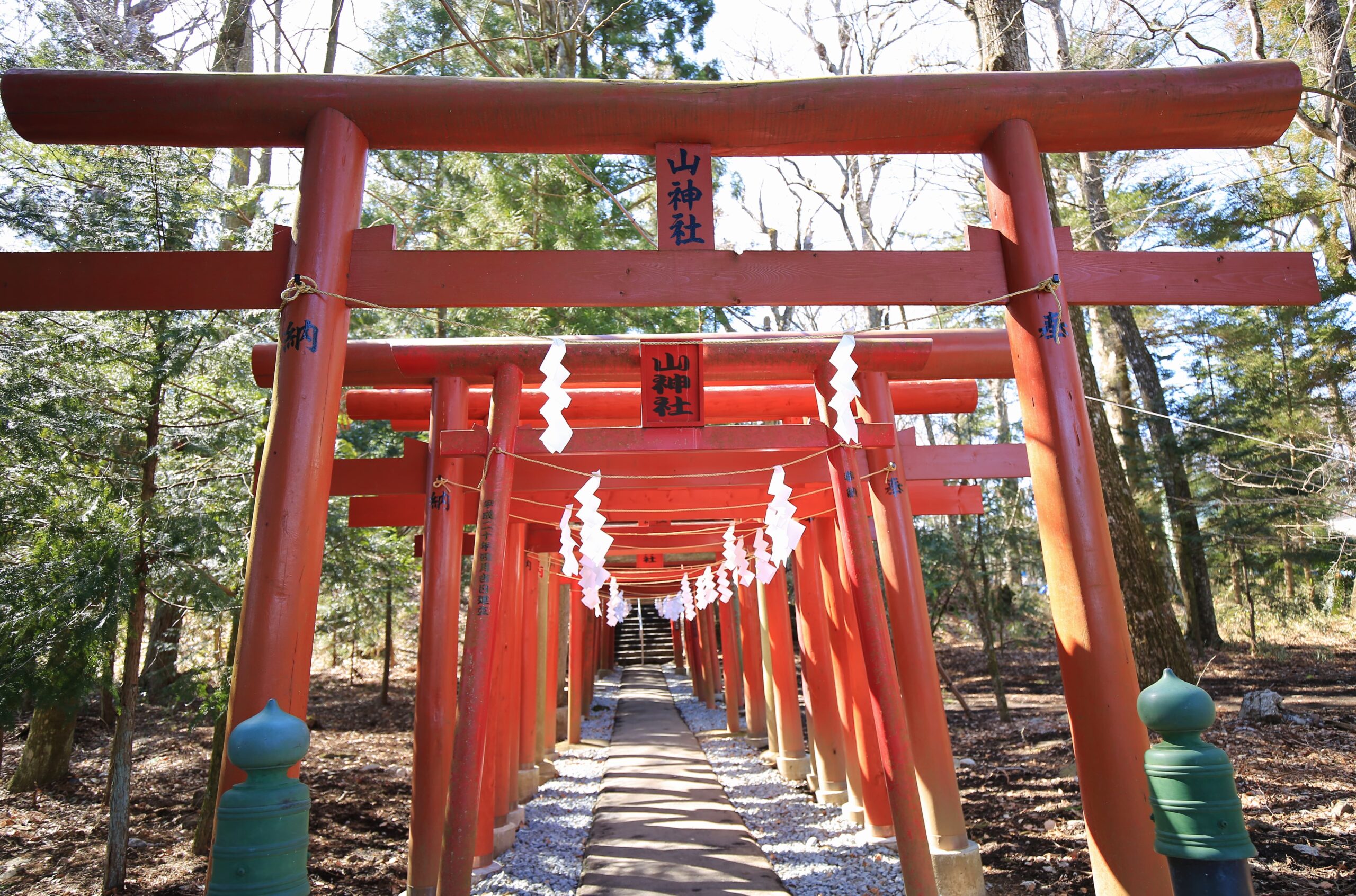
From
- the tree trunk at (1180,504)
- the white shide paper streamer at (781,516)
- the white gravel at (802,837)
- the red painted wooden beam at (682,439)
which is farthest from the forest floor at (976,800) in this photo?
the red painted wooden beam at (682,439)

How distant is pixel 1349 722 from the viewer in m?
8.48

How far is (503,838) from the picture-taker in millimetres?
7059

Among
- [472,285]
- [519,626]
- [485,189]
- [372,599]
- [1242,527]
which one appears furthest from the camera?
[1242,527]

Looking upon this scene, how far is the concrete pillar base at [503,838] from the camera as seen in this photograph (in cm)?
699

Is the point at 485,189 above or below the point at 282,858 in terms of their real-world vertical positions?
above

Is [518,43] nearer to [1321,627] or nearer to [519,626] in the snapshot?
[519,626]

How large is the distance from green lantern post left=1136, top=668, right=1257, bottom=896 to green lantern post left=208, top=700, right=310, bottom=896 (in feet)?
7.70

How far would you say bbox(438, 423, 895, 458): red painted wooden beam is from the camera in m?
5.08

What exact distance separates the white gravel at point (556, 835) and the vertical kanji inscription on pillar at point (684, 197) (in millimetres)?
4973

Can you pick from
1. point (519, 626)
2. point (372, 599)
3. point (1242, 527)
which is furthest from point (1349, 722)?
point (372, 599)

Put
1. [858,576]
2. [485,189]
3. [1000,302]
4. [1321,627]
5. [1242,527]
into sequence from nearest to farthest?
[1000,302], [858,576], [485,189], [1242,527], [1321,627]

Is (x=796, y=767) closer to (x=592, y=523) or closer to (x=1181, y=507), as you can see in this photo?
(x=592, y=523)

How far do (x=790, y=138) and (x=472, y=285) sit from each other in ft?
5.80

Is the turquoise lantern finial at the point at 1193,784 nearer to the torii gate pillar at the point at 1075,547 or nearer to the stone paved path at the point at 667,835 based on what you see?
the torii gate pillar at the point at 1075,547
